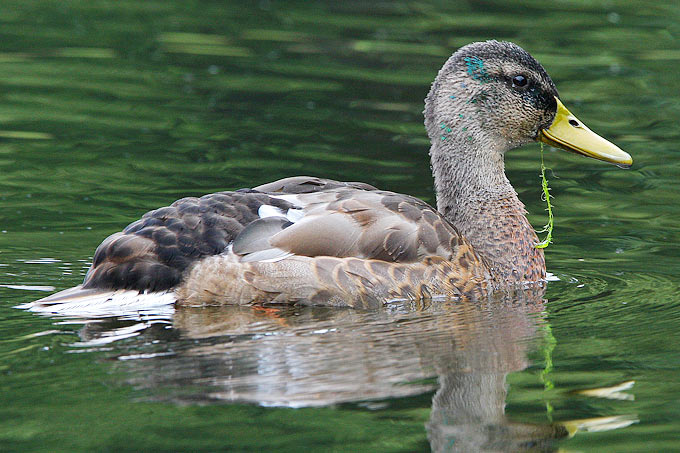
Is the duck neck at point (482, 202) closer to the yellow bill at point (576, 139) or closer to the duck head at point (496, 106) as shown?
the duck head at point (496, 106)

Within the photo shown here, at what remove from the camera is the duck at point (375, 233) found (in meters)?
8.05

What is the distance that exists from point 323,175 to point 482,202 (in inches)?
115

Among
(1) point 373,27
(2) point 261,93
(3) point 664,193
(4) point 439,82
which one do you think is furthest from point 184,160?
(1) point 373,27

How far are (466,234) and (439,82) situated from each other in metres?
1.18

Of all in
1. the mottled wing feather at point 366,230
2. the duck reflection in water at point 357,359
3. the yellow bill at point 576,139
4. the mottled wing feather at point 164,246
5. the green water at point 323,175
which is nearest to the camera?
the green water at point 323,175

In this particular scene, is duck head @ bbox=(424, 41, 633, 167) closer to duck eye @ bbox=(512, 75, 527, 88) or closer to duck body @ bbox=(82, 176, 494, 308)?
duck eye @ bbox=(512, 75, 527, 88)

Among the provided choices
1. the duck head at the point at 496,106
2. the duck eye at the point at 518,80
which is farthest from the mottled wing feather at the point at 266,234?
the duck eye at the point at 518,80

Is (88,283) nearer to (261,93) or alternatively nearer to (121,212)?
(121,212)

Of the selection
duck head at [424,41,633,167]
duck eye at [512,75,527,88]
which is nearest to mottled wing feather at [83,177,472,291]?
duck head at [424,41,633,167]

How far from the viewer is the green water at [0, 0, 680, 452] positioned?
20.5 feet

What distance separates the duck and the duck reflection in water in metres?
0.18

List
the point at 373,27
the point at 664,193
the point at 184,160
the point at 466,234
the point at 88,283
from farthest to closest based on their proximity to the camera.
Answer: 1. the point at 373,27
2. the point at 184,160
3. the point at 664,193
4. the point at 466,234
5. the point at 88,283

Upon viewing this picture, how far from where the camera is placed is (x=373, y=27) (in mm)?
18188

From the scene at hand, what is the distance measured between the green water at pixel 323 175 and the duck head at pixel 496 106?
3.64 ft
